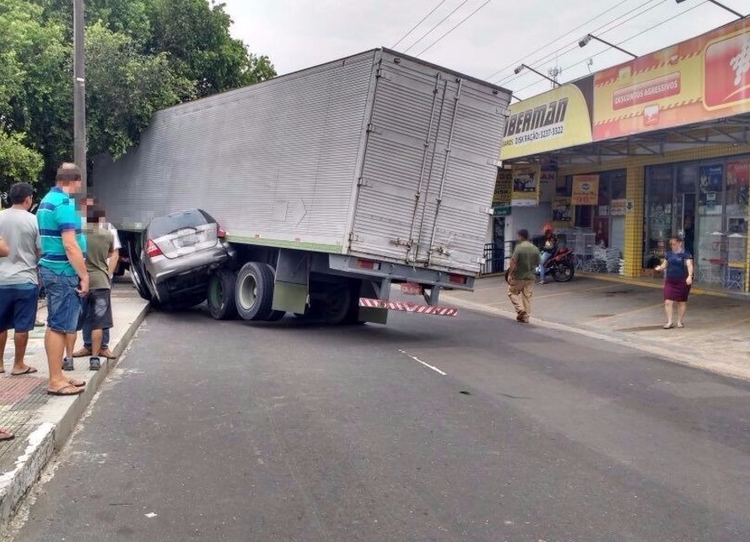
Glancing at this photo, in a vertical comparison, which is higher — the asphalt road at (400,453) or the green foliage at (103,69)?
the green foliage at (103,69)

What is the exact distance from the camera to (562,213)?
24.2m

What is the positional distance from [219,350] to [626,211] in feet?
45.4

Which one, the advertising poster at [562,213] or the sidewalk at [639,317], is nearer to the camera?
the sidewalk at [639,317]

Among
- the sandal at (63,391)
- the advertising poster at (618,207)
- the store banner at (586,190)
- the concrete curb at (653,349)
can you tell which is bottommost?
the sandal at (63,391)

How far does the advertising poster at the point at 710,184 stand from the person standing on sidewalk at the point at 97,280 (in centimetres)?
1443

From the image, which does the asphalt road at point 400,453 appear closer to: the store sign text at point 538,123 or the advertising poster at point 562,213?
the store sign text at point 538,123

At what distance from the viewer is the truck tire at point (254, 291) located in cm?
1300

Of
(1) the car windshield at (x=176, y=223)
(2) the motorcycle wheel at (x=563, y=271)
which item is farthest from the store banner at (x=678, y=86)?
(1) the car windshield at (x=176, y=223)

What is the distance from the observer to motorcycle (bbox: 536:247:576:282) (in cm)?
2125

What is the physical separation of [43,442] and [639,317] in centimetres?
1232

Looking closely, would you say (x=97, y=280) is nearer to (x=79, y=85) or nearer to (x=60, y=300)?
(x=60, y=300)

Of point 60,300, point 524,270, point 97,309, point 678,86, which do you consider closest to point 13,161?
point 97,309

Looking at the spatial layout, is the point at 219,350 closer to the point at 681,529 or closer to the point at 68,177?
the point at 68,177

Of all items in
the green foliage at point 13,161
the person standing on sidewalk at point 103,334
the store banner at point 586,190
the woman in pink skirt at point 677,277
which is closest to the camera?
the person standing on sidewalk at point 103,334
